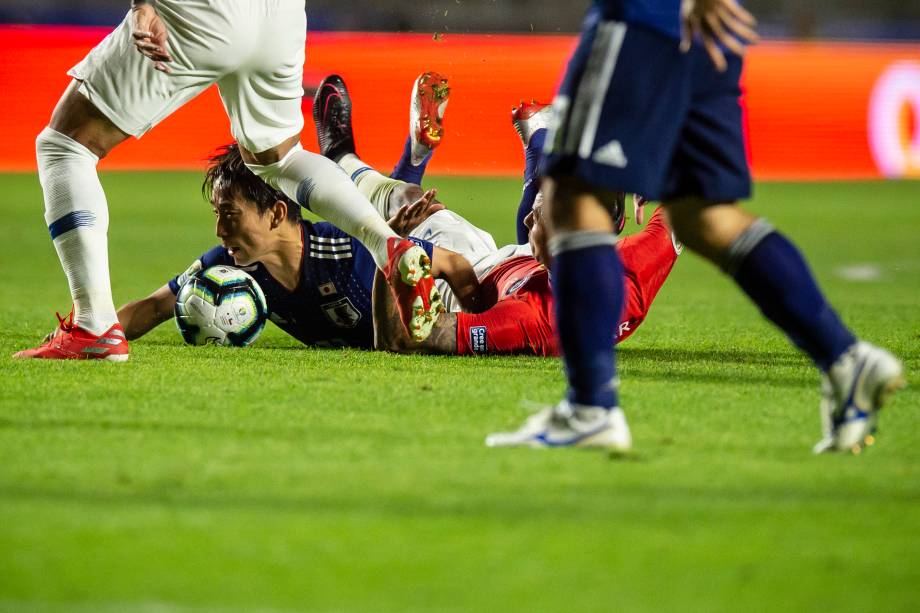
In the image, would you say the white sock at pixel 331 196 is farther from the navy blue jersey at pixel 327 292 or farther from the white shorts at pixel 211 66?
the navy blue jersey at pixel 327 292

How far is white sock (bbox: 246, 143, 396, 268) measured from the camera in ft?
15.6

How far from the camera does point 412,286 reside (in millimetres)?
4656

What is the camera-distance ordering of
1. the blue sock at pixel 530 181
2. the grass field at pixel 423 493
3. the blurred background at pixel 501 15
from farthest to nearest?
the blurred background at pixel 501 15, the blue sock at pixel 530 181, the grass field at pixel 423 493

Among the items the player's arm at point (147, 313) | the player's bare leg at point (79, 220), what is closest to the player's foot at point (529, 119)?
the player's arm at point (147, 313)

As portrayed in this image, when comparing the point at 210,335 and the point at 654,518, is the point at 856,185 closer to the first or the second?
the point at 210,335

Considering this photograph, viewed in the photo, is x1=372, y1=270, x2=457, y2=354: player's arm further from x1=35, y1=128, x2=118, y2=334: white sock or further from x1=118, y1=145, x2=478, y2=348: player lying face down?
x1=35, y1=128, x2=118, y2=334: white sock

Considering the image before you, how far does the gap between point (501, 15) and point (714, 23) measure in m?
18.3

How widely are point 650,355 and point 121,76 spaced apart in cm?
228

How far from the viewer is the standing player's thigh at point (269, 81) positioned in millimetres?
4629

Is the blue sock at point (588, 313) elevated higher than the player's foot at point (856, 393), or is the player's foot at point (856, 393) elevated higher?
the blue sock at point (588, 313)

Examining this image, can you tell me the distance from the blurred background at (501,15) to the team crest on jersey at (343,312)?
14.3 m

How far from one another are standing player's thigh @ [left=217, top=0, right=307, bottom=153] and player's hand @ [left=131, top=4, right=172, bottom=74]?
0.33 m

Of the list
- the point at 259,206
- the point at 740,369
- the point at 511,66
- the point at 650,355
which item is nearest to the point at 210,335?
the point at 259,206

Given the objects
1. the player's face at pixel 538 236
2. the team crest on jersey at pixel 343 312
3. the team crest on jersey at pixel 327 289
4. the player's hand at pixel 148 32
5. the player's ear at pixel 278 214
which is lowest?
the team crest on jersey at pixel 343 312
